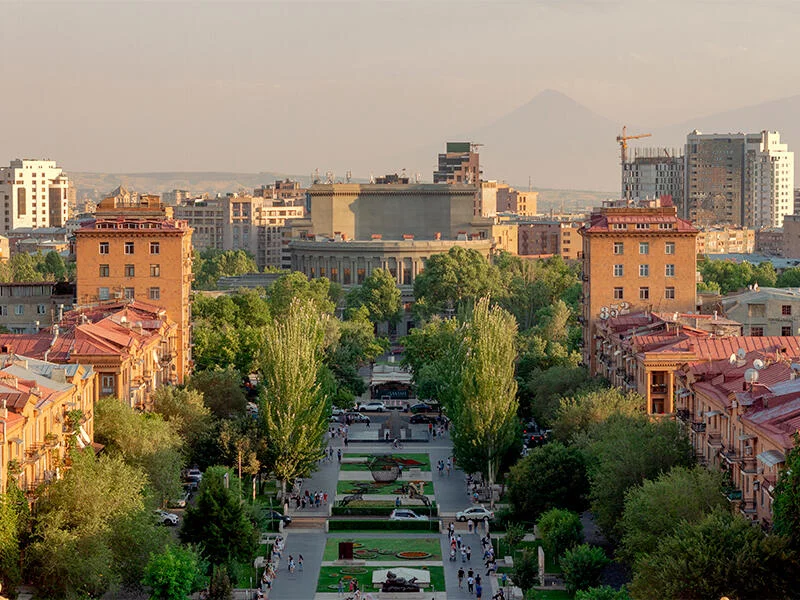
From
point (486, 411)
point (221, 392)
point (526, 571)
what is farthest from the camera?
point (221, 392)

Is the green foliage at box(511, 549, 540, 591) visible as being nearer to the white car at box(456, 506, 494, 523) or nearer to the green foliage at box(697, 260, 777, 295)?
the white car at box(456, 506, 494, 523)

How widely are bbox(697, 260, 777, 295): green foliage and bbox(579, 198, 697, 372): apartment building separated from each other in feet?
208

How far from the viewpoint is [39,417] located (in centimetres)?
6594

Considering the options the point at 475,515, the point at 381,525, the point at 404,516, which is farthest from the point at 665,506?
the point at 404,516

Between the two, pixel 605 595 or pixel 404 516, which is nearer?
pixel 605 595

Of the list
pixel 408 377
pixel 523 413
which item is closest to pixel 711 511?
pixel 523 413

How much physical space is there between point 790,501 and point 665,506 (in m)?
8.35

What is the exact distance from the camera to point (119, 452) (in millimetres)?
77312

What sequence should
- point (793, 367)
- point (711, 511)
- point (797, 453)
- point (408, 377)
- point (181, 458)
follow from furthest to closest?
1. point (408, 377)
2. point (181, 458)
3. point (793, 367)
4. point (711, 511)
5. point (797, 453)

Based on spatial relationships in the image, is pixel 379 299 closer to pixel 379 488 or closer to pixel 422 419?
pixel 422 419

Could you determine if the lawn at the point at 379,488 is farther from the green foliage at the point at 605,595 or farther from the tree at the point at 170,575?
the green foliage at the point at 605,595

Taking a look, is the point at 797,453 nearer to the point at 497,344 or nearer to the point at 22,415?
the point at 22,415

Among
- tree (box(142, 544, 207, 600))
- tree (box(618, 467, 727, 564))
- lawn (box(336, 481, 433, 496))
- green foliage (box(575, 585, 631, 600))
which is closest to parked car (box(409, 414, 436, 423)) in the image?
lawn (box(336, 481, 433, 496))

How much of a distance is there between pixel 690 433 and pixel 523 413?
34550 mm
